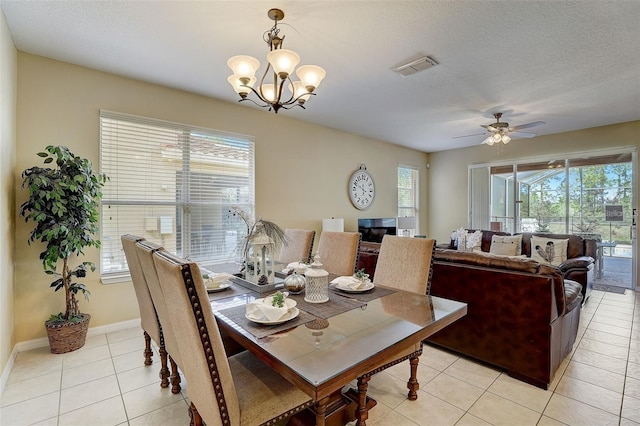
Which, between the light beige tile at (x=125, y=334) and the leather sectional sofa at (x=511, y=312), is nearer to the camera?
the leather sectional sofa at (x=511, y=312)

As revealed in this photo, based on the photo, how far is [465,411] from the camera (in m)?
1.92

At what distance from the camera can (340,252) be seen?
2631mm

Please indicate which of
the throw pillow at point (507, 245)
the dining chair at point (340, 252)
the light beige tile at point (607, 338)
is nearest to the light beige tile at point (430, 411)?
the dining chair at point (340, 252)

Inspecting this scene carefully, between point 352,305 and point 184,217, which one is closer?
point 352,305

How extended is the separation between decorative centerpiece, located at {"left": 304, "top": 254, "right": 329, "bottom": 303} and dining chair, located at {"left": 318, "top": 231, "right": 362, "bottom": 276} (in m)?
0.78

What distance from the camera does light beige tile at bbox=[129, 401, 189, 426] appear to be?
181 centimetres

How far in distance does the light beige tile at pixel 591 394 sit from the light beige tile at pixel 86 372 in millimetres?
3407

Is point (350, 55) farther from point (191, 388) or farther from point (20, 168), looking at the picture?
point (20, 168)

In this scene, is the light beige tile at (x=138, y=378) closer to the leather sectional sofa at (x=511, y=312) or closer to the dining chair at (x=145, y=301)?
the dining chair at (x=145, y=301)

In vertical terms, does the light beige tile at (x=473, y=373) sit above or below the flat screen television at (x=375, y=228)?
below

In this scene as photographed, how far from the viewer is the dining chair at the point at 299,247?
2.95 m

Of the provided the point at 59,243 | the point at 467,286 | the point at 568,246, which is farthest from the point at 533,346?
the point at 59,243

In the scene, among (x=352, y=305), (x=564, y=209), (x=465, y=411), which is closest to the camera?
(x=352, y=305)

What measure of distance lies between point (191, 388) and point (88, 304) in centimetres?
246
